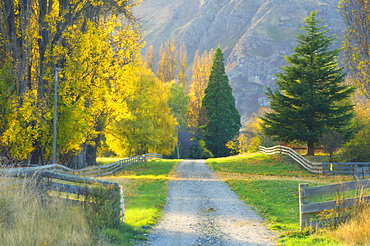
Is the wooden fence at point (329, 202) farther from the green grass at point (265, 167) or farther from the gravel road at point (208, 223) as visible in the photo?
the green grass at point (265, 167)

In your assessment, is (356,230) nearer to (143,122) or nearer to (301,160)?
(301,160)

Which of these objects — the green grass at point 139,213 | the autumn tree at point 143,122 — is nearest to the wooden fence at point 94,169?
the autumn tree at point 143,122

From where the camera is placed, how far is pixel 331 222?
Answer: 8.53 metres

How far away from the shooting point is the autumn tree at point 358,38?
29.6 m

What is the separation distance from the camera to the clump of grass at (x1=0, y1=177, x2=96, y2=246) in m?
7.06

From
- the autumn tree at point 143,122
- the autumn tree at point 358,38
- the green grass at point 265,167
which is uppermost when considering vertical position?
the autumn tree at point 358,38

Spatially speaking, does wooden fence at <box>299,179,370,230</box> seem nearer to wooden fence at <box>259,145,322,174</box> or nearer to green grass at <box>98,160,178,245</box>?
green grass at <box>98,160,178,245</box>

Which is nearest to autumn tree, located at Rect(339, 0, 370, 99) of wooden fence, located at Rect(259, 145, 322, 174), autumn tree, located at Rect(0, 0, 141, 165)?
wooden fence, located at Rect(259, 145, 322, 174)

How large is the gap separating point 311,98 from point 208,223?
2483cm

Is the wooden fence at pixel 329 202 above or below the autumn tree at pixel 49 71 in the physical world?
below

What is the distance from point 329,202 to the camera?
8.61 metres

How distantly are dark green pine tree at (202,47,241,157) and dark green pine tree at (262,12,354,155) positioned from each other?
2774cm

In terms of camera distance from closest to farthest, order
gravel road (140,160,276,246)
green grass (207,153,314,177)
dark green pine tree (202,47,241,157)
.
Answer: gravel road (140,160,276,246) < green grass (207,153,314,177) < dark green pine tree (202,47,241,157)

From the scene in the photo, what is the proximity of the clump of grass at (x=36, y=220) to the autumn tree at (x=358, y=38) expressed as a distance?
25.5m
